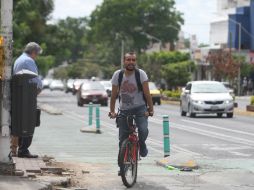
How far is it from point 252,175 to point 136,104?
244 cm

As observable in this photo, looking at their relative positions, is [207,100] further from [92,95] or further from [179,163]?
[179,163]

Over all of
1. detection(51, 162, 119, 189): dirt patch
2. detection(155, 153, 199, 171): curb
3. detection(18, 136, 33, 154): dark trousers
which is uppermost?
detection(18, 136, 33, 154): dark trousers

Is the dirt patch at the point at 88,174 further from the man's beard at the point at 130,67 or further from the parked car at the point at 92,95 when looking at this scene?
the parked car at the point at 92,95

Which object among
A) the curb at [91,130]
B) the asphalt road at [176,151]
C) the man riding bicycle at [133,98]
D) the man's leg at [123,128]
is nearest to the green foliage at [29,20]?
the asphalt road at [176,151]

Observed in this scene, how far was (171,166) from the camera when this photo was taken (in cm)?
1312

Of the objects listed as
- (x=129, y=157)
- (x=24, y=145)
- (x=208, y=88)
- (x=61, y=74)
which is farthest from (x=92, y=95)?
(x=61, y=74)

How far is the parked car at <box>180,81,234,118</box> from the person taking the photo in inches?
1235

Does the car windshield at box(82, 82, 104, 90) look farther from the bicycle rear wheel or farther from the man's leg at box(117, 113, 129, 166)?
the bicycle rear wheel

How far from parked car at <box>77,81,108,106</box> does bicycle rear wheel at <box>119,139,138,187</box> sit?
113 ft

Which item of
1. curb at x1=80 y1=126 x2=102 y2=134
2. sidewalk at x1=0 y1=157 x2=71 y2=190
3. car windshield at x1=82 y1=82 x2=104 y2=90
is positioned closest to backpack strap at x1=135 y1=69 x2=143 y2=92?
sidewalk at x1=0 y1=157 x2=71 y2=190

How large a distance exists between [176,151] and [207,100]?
14.8 metres

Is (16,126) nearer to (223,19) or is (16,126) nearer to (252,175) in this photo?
(252,175)

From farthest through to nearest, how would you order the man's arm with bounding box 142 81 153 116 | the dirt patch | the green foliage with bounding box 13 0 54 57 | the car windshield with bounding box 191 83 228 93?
the green foliage with bounding box 13 0 54 57 → the car windshield with bounding box 191 83 228 93 → the man's arm with bounding box 142 81 153 116 → the dirt patch

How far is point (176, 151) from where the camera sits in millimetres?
16750
